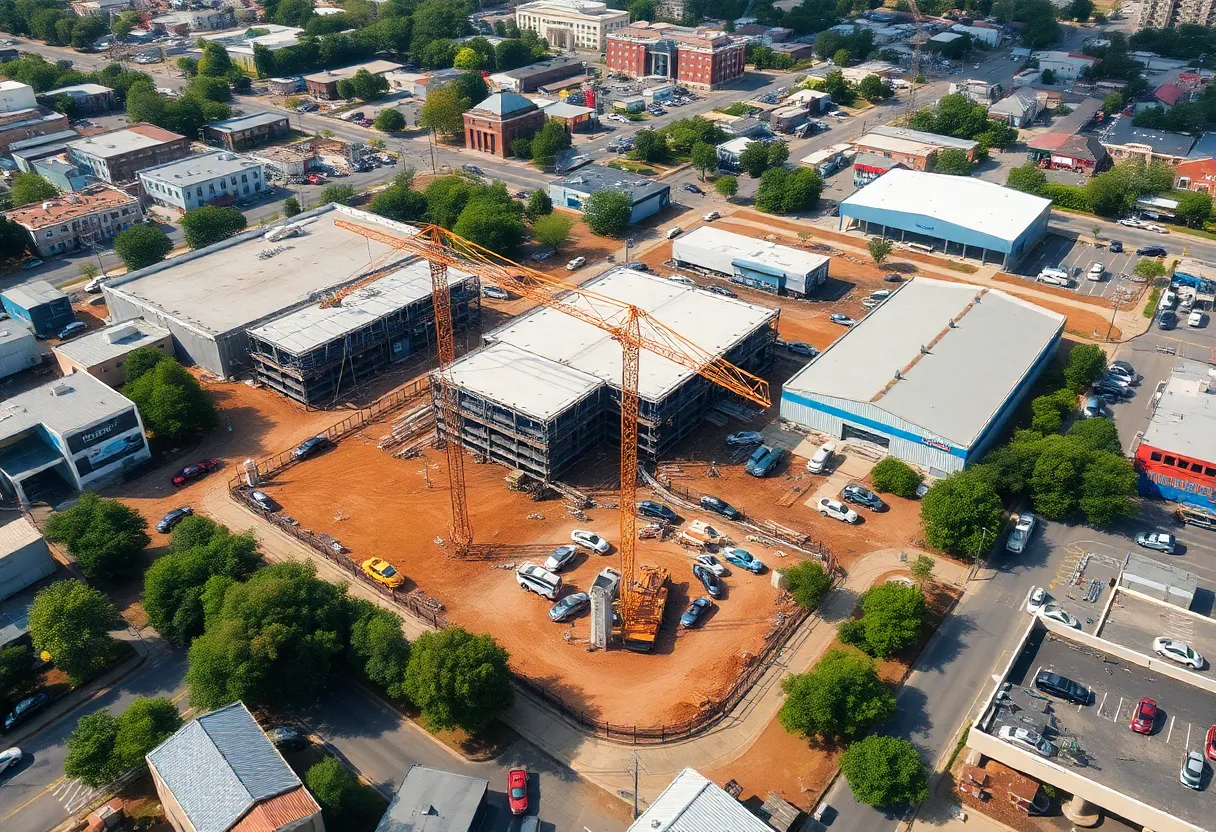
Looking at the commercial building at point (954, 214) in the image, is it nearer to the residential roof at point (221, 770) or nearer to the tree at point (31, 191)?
the residential roof at point (221, 770)

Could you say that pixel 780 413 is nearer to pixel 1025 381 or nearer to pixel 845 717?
pixel 1025 381

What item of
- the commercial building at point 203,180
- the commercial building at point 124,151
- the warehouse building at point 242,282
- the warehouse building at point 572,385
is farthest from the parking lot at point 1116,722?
the commercial building at point 124,151

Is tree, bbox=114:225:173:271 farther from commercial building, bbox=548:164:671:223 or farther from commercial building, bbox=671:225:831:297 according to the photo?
commercial building, bbox=671:225:831:297

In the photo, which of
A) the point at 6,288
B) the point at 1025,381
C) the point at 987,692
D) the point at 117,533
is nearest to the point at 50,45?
the point at 6,288

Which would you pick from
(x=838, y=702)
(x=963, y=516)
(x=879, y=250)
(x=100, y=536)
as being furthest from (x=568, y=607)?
(x=879, y=250)

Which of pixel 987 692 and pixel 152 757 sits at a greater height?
pixel 152 757

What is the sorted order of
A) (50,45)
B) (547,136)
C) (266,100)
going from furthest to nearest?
1. (50,45)
2. (266,100)
3. (547,136)
